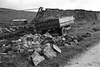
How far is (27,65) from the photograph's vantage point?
5.12 m

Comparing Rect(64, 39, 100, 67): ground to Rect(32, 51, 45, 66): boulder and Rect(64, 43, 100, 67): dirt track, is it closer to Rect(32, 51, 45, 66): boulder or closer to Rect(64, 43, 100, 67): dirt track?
Rect(64, 43, 100, 67): dirt track

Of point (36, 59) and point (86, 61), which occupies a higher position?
point (36, 59)

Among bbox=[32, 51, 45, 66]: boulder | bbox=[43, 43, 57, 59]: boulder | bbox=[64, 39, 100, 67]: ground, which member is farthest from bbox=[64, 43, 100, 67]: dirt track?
bbox=[32, 51, 45, 66]: boulder

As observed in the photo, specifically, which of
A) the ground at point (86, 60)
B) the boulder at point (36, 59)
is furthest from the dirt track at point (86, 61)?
the boulder at point (36, 59)

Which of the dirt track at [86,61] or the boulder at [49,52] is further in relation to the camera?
the boulder at [49,52]

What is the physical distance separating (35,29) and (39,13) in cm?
613

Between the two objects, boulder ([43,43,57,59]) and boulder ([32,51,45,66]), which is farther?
boulder ([43,43,57,59])

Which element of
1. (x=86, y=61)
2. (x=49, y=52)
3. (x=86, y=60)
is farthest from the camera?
(x=49, y=52)

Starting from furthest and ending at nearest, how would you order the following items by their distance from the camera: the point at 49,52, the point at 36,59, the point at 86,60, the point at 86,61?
the point at 49,52 → the point at 86,60 → the point at 86,61 → the point at 36,59

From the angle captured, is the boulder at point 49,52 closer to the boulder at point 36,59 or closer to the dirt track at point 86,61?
the boulder at point 36,59

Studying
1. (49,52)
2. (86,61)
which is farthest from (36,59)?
(86,61)

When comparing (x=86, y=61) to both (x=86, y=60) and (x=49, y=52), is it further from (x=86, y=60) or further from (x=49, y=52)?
(x=49, y=52)

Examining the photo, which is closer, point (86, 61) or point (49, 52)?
point (86, 61)

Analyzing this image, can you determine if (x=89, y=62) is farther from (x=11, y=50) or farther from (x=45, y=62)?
(x=11, y=50)
